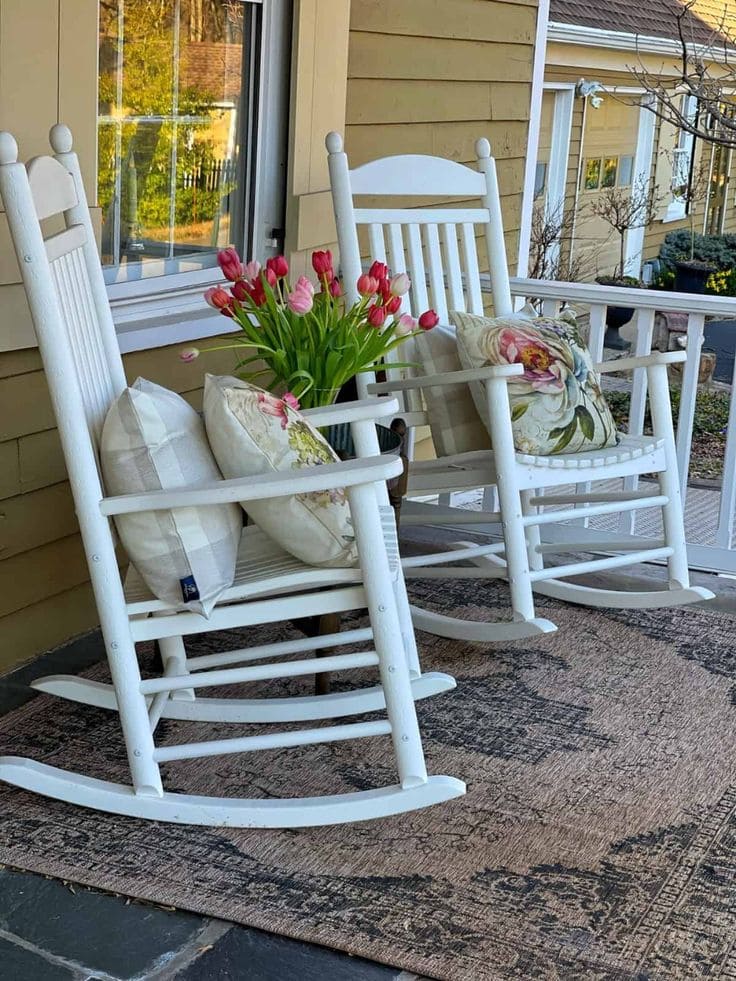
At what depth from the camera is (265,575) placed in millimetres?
2186

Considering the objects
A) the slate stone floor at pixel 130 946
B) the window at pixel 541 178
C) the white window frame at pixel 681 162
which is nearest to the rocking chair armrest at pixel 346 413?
the slate stone floor at pixel 130 946

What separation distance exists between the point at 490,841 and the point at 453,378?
111 cm

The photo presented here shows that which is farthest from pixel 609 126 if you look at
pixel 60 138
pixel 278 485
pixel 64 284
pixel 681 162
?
pixel 278 485

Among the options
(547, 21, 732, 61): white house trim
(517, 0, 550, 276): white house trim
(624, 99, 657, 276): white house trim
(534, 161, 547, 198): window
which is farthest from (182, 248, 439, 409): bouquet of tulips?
(624, 99, 657, 276): white house trim

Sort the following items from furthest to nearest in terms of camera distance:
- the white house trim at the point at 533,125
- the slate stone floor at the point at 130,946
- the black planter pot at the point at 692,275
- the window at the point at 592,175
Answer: the black planter pot at the point at 692,275 < the window at the point at 592,175 < the white house trim at the point at 533,125 < the slate stone floor at the point at 130,946

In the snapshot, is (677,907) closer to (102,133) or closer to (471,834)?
(471,834)

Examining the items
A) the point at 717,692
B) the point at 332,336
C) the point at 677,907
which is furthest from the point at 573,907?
the point at 332,336

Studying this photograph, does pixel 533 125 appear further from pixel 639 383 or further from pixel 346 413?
pixel 346 413

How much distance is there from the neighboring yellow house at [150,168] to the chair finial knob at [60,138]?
15cm

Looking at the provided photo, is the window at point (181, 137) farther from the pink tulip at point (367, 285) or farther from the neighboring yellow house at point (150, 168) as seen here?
the pink tulip at point (367, 285)

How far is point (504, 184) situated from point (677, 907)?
3.83m

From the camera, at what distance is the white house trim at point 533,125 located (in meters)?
5.28

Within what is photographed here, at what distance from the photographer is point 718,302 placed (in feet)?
10.7

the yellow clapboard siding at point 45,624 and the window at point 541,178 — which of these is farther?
the window at point 541,178
